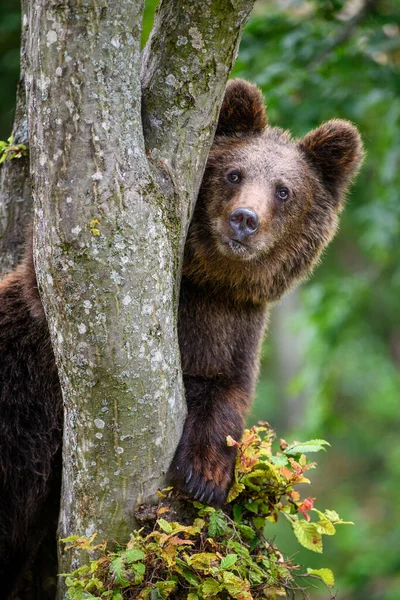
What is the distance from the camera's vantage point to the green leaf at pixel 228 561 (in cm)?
317

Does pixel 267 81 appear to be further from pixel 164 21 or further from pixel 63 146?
pixel 63 146

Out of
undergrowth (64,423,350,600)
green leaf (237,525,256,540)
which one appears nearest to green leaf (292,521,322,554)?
undergrowth (64,423,350,600)

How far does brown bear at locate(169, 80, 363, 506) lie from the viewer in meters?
4.04

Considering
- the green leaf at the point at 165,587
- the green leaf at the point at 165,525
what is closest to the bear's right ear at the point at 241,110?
the green leaf at the point at 165,525

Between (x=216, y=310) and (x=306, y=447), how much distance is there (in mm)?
1056

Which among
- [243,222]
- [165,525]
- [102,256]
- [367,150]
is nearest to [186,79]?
[102,256]

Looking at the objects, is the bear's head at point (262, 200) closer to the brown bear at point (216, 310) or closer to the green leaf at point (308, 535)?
the brown bear at point (216, 310)

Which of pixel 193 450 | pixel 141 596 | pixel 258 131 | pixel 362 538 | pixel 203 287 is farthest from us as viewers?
pixel 362 538

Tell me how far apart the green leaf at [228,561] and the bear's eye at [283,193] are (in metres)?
2.16

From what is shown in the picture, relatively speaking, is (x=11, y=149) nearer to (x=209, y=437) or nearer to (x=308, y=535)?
(x=209, y=437)

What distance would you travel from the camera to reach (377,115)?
9.07 m

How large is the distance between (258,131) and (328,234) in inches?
31.6

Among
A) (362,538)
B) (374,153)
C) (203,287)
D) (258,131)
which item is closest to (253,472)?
(203,287)

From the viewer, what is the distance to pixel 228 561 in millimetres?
3186
